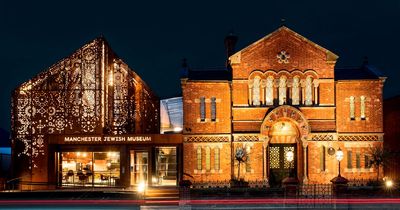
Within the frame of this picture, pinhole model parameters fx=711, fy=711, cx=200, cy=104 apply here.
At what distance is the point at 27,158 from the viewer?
151 ft

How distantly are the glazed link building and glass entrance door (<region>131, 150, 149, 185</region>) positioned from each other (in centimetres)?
55

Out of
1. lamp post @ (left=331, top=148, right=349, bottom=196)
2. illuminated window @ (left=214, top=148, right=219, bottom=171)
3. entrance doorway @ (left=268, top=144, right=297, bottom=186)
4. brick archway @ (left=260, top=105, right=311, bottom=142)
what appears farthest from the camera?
entrance doorway @ (left=268, top=144, right=297, bottom=186)

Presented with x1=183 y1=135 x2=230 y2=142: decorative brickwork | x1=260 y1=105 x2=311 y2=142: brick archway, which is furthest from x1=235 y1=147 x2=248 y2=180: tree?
x1=260 y1=105 x2=311 y2=142: brick archway

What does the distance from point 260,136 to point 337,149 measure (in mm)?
5037

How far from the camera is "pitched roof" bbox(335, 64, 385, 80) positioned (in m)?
47.1

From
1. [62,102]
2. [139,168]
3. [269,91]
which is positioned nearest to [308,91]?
[269,91]

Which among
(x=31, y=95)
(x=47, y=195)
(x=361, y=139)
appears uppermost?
(x=31, y=95)

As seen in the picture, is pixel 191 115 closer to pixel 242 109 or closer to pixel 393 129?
pixel 242 109

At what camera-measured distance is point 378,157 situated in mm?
45000

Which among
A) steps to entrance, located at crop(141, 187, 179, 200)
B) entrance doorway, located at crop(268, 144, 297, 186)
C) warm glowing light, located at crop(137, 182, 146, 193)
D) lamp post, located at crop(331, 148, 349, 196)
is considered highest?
entrance doorway, located at crop(268, 144, 297, 186)

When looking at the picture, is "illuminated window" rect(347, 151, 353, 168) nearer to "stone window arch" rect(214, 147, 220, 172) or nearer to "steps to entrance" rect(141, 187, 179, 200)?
"stone window arch" rect(214, 147, 220, 172)

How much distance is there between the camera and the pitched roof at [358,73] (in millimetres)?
47147

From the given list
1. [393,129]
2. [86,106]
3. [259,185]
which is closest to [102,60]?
[86,106]

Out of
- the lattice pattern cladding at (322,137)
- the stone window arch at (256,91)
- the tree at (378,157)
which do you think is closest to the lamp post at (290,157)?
the lattice pattern cladding at (322,137)
